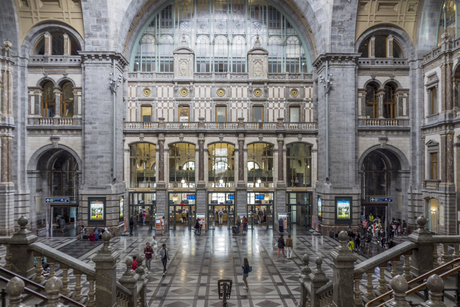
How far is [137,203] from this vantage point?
34.0 meters

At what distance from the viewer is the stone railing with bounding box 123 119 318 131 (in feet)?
110

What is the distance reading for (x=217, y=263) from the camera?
65.7 ft

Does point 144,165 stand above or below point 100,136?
below

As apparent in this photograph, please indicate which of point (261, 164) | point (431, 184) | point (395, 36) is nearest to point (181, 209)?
point (261, 164)

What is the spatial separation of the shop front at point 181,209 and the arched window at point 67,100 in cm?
1231

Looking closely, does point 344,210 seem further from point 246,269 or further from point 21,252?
point 21,252

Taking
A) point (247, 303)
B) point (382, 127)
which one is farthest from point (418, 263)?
point (382, 127)

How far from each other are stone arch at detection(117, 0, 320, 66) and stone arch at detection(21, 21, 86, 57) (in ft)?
12.6

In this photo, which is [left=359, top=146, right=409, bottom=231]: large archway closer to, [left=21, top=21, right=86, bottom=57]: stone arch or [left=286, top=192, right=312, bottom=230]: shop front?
[left=286, top=192, right=312, bottom=230]: shop front

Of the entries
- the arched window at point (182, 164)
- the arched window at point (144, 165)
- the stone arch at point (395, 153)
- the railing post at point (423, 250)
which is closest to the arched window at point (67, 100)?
the arched window at point (144, 165)

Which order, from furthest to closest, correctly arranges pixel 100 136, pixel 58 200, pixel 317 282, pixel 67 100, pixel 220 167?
pixel 220 167
pixel 67 100
pixel 58 200
pixel 100 136
pixel 317 282

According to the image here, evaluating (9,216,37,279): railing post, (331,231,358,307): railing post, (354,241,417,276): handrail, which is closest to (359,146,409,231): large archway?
(354,241,417,276): handrail

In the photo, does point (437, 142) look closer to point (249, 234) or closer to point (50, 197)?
point (249, 234)

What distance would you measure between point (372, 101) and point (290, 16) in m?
12.3
